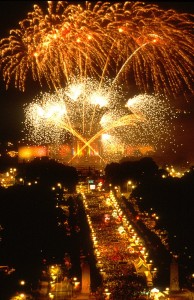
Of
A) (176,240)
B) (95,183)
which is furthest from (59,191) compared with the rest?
(176,240)

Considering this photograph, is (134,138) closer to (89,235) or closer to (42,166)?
(42,166)

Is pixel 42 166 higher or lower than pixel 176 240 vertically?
higher

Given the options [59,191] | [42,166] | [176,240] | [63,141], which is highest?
[63,141]

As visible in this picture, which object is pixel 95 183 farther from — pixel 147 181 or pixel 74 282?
A: pixel 74 282

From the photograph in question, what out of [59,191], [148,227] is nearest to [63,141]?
[59,191]

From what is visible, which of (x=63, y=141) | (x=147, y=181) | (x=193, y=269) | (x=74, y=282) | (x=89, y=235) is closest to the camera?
(x=193, y=269)

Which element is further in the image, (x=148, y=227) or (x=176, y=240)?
(x=148, y=227)

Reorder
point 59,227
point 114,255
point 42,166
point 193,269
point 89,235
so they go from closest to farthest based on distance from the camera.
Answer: point 193,269
point 59,227
point 114,255
point 89,235
point 42,166

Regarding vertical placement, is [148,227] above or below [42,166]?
below

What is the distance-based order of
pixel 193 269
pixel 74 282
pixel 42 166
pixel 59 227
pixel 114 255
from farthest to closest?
pixel 42 166 < pixel 114 255 < pixel 59 227 < pixel 74 282 < pixel 193 269
